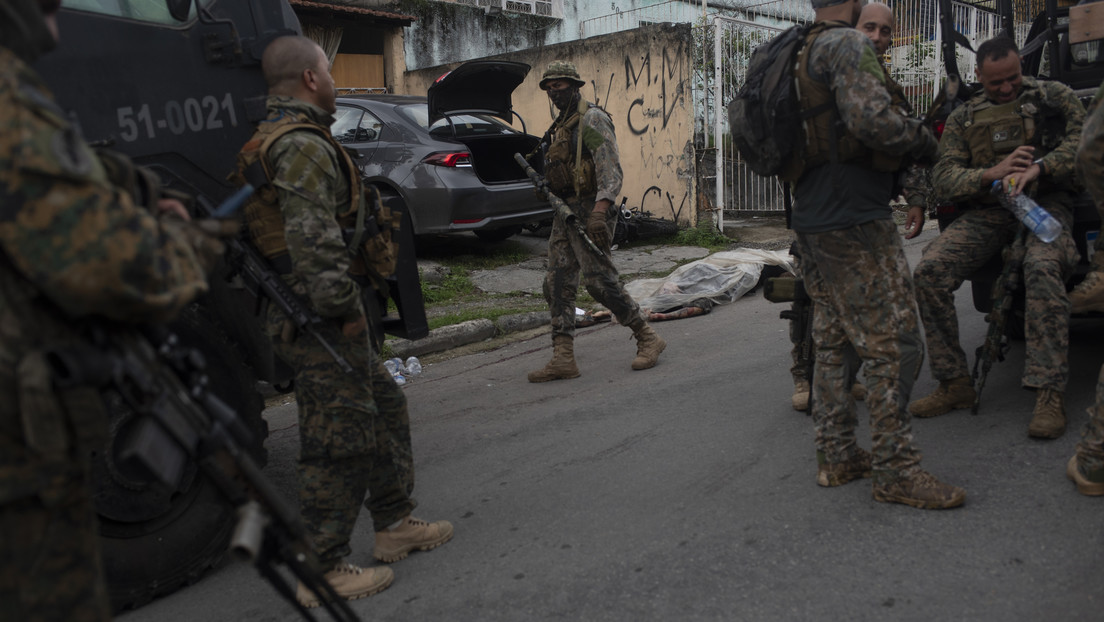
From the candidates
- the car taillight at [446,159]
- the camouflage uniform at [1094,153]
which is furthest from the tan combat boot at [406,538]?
the car taillight at [446,159]

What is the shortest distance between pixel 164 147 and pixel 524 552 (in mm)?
2157

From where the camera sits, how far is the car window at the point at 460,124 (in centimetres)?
873

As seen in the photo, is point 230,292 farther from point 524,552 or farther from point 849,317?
point 849,317

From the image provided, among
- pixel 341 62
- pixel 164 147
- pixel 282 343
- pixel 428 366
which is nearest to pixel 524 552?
pixel 282 343

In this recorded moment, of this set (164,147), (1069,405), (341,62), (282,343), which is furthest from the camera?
(341,62)

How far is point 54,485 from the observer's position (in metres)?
1.64

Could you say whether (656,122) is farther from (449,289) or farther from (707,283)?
(449,289)

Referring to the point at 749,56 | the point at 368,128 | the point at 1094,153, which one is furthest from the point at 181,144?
the point at 749,56

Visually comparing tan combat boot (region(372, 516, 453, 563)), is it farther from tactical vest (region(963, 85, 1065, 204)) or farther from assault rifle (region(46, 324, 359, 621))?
tactical vest (region(963, 85, 1065, 204))

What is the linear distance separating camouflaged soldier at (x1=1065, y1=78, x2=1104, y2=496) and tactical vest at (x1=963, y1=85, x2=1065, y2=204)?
1038mm

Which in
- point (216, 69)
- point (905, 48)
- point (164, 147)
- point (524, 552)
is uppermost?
point (905, 48)

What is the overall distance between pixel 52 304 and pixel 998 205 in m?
4.12

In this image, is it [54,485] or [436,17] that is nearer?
[54,485]

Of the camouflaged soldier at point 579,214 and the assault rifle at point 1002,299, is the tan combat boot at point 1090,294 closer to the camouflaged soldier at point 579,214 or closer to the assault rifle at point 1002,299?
the assault rifle at point 1002,299
